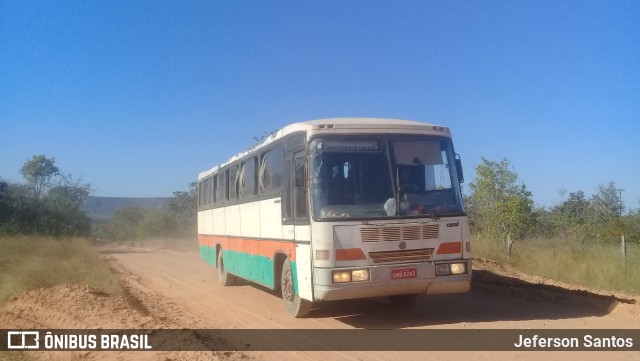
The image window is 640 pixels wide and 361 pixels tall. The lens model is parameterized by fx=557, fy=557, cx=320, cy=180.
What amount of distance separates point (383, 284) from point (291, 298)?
7.52 ft

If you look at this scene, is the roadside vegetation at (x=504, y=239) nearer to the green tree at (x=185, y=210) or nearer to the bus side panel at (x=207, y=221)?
the bus side panel at (x=207, y=221)

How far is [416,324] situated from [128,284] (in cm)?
1136

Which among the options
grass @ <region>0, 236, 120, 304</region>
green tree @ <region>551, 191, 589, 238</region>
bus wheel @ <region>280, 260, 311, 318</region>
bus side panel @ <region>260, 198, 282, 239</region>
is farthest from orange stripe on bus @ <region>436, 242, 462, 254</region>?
green tree @ <region>551, 191, 589, 238</region>

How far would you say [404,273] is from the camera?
29.0 feet

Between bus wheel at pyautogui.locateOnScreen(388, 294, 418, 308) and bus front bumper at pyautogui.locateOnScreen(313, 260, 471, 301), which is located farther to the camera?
bus wheel at pyautogui.locateOnScreen(388, 294, 418, 308)

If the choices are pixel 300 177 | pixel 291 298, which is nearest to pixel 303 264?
pixel 291 298

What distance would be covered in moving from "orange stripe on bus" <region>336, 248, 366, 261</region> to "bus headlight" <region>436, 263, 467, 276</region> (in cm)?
137

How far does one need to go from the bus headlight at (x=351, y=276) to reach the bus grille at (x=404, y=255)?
27 cm

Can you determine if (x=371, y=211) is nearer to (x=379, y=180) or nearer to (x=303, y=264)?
(x=379, y=180)

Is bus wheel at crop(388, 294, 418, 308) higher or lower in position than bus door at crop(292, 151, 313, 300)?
lower

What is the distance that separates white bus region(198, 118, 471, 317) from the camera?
28.5 feet

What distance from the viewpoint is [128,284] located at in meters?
17.7

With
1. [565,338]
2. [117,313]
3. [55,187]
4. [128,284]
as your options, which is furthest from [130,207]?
[565,338]

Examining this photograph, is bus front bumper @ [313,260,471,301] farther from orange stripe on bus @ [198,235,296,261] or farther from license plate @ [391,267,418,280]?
orange stripe on bus @ [198,235,296,261]
